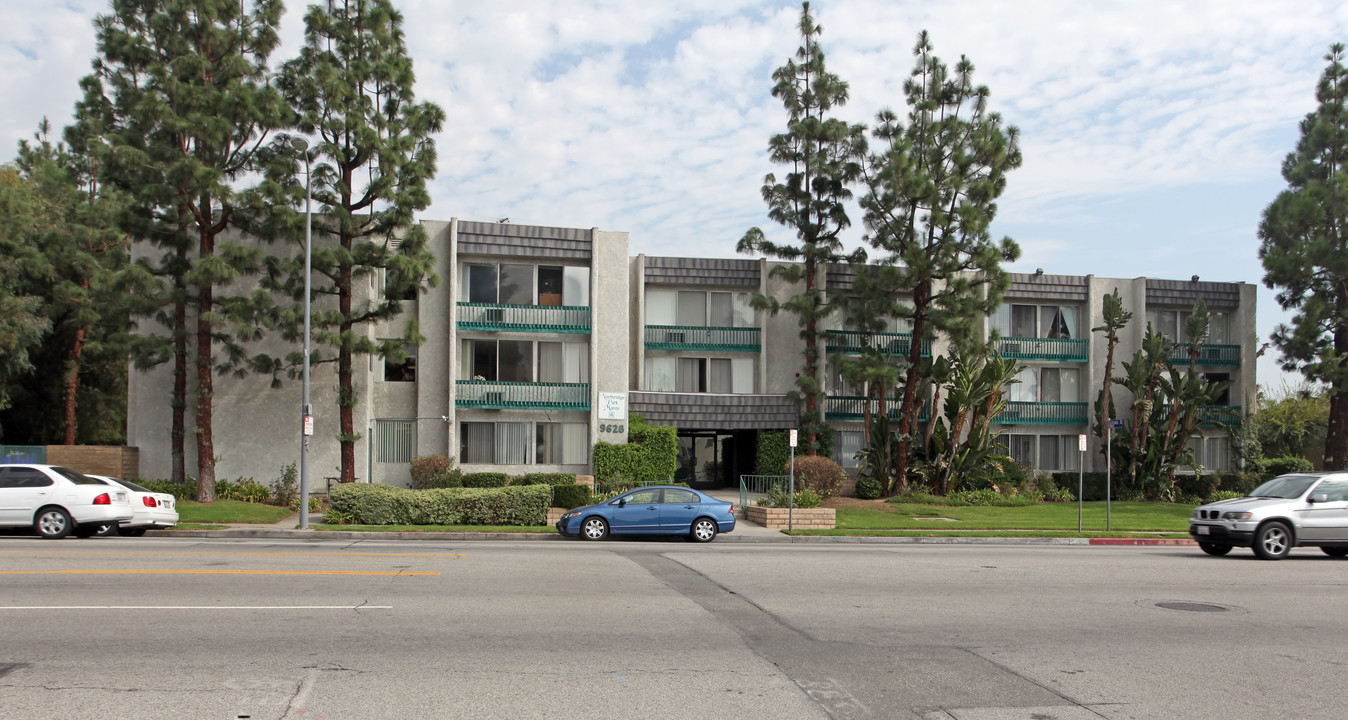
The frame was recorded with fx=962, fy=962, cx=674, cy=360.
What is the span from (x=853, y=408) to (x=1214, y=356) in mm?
15720

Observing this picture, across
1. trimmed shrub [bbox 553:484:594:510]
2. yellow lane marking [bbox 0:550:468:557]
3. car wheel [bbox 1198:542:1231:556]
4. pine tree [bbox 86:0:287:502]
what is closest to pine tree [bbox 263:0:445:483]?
pine tree [bbox 86:0:287:502]

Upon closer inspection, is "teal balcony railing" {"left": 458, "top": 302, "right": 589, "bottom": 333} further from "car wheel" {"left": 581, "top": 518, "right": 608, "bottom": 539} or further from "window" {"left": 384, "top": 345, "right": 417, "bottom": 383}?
"car wheel" {"left": 581, "top": 518, "right": 608, "bottom": 539}

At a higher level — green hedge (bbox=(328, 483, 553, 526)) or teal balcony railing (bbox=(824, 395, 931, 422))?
teal balcony railing (bbox=(824, 395, 931, 422))

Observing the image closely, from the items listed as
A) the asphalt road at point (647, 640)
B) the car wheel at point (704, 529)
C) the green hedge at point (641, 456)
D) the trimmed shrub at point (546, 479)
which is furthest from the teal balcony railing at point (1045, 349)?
the asphalt road at point (647, 640)

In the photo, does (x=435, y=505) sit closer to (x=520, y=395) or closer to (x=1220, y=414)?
(x=520, y=395)

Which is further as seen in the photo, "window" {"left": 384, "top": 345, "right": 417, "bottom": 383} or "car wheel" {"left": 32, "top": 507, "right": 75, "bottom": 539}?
"window" {"left": 384, "top": 345, "right": 417, "bottom": 383}

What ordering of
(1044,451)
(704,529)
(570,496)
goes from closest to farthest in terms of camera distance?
1. (704,529)
2. (570,496)
3. (1044,451)

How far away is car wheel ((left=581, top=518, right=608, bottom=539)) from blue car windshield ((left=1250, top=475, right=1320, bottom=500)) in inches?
500

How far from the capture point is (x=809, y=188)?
112ft

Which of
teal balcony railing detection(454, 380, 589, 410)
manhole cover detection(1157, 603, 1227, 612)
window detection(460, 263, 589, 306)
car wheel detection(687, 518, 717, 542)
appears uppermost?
window detection(460, 263, 589, 306)

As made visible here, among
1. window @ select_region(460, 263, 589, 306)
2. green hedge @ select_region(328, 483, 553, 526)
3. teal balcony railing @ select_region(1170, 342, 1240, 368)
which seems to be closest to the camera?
green hedge @ select_region(328, 483, 553, 526)

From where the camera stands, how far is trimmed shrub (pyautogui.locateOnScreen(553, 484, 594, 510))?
25.8 m

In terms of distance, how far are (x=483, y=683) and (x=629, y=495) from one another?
547 inches

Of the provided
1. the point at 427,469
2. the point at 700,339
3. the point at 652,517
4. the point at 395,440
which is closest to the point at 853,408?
the point at 700,339
